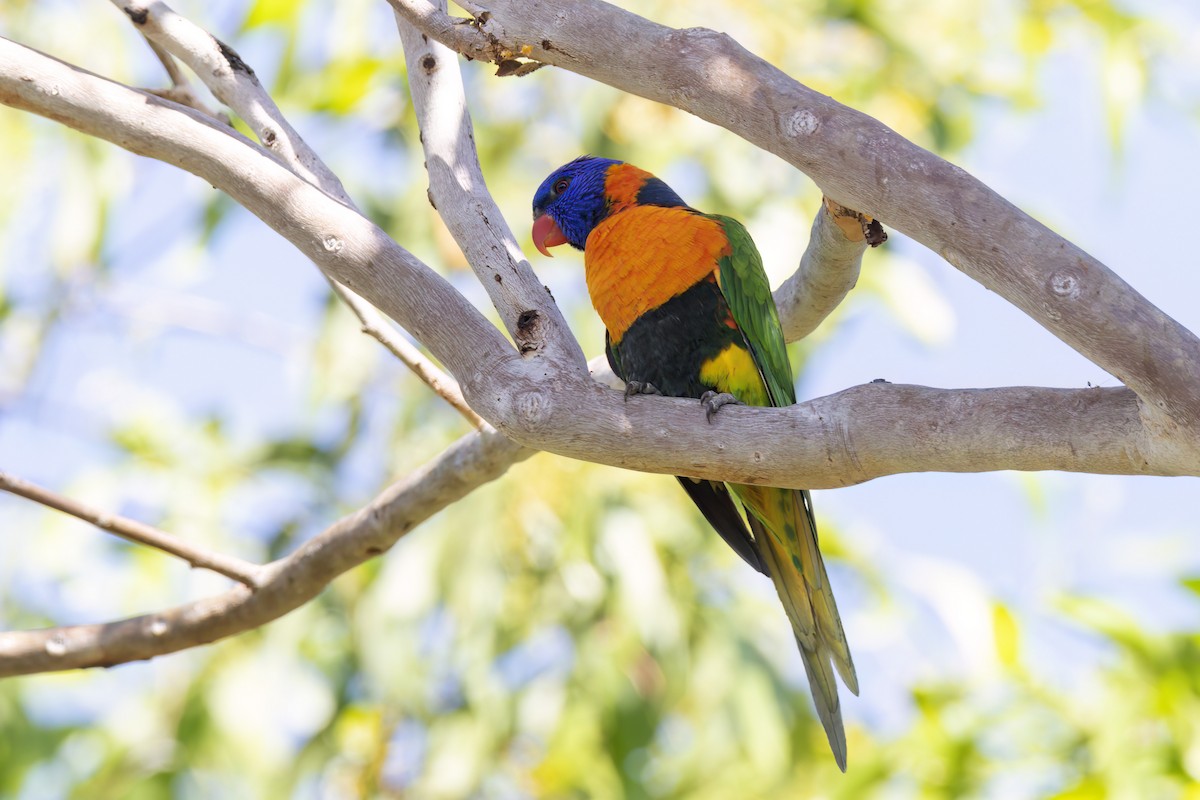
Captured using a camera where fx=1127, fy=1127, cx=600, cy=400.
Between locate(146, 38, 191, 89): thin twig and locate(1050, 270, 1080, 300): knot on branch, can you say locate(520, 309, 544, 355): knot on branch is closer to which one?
locate(1050, 270, 1080, 300): knot on branch

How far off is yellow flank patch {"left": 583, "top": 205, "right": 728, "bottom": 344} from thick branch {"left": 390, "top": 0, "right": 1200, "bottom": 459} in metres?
0.99

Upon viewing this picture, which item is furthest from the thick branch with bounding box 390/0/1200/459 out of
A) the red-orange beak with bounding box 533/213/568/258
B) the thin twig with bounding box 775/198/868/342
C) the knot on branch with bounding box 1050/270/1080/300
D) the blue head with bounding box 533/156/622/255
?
the red-orange beak with bounding box 533/213/568/258

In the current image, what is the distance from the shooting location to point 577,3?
51.3 inches

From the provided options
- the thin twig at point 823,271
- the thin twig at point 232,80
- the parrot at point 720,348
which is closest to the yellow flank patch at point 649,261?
the parrot at point 720,348

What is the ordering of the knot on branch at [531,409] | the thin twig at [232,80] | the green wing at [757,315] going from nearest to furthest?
the knot on branch at [531,409] → the thin twig at [232,80] → the green wing at [757,315]

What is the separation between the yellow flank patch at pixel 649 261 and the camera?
90.4 inches

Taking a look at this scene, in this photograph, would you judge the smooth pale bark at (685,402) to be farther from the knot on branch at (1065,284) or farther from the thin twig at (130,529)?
the thin twig at (130,529)

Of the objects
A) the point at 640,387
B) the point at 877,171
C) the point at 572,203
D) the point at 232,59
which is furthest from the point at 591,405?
the point at 572,203

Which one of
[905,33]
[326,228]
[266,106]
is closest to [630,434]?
[326,228]

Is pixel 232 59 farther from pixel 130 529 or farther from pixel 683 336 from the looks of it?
pixel 683 336

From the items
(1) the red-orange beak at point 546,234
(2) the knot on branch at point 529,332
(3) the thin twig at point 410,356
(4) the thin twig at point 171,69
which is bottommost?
(2) the knot on branch at point 529,332

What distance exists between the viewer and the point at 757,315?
7.22 feet

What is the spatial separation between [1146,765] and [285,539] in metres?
2.54

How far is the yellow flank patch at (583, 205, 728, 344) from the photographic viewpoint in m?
2.29
